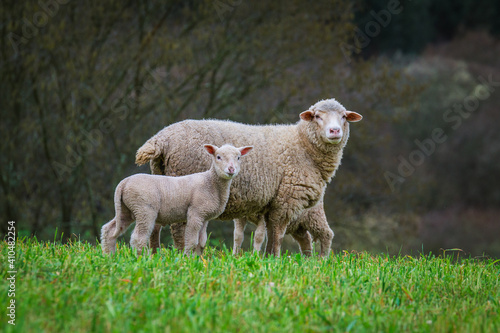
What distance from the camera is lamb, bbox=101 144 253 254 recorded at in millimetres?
4980

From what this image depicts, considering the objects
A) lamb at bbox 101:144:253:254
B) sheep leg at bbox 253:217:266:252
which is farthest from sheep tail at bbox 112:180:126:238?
sheep leg at bbox 253:217:266:252

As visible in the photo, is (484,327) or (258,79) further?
(258,79)

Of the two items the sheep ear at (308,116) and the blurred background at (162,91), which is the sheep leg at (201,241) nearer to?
the sheep ear at (308,116)

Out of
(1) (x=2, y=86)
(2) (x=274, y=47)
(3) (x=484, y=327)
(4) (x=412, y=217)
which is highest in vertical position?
(2) (x=274, y=47)

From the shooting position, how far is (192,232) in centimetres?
521

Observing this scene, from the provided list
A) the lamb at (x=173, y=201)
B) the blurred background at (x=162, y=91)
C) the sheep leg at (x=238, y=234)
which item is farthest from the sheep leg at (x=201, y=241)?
the blurred background at (x=162, y=91)

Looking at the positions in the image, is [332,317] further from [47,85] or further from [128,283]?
[47,85]

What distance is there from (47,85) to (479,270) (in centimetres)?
815

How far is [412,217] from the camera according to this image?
12242mm

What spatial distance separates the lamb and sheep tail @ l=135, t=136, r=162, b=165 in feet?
2.04

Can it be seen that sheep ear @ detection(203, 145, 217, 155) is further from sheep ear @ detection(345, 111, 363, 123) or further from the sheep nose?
sheep ear @ detection(345, 111, 363, 123)

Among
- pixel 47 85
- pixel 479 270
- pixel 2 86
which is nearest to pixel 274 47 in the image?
pixel 47 85

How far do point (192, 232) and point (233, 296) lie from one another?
1584 millimetres

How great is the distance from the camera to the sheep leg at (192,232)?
5.19 meters
